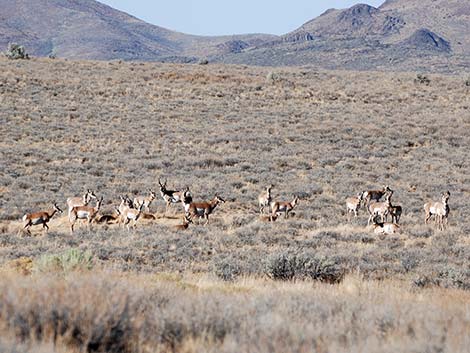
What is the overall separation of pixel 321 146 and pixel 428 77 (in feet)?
117

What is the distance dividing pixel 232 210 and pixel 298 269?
11196 mm

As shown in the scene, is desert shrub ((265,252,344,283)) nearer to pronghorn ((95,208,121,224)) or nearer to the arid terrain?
the arid terrain

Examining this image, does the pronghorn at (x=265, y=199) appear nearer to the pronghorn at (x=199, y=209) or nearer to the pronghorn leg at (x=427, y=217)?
the pronghorn at (x=199, y=209)

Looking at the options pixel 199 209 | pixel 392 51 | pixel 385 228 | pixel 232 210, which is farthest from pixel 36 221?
pixel 392 51

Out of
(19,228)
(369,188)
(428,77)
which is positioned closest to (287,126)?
(369,188)

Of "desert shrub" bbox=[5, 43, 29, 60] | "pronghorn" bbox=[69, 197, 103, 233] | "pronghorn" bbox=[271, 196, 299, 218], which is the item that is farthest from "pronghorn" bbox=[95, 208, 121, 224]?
"desert shrub" bbox=[5, 43, 29, 60]

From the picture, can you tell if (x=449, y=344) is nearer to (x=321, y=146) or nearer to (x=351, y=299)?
(x=351, y=299)

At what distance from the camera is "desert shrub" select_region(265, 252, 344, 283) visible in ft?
38.5

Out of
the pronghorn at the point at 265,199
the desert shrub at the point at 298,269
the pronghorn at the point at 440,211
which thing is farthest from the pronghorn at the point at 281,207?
the desert shrub at the point at 298,269

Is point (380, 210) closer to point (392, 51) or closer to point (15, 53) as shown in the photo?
point (15, 53)

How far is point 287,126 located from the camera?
42781 millimetres

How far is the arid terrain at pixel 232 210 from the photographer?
5.60 meters

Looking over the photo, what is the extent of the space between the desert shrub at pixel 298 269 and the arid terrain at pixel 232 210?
47mm

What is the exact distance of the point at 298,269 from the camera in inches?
468
